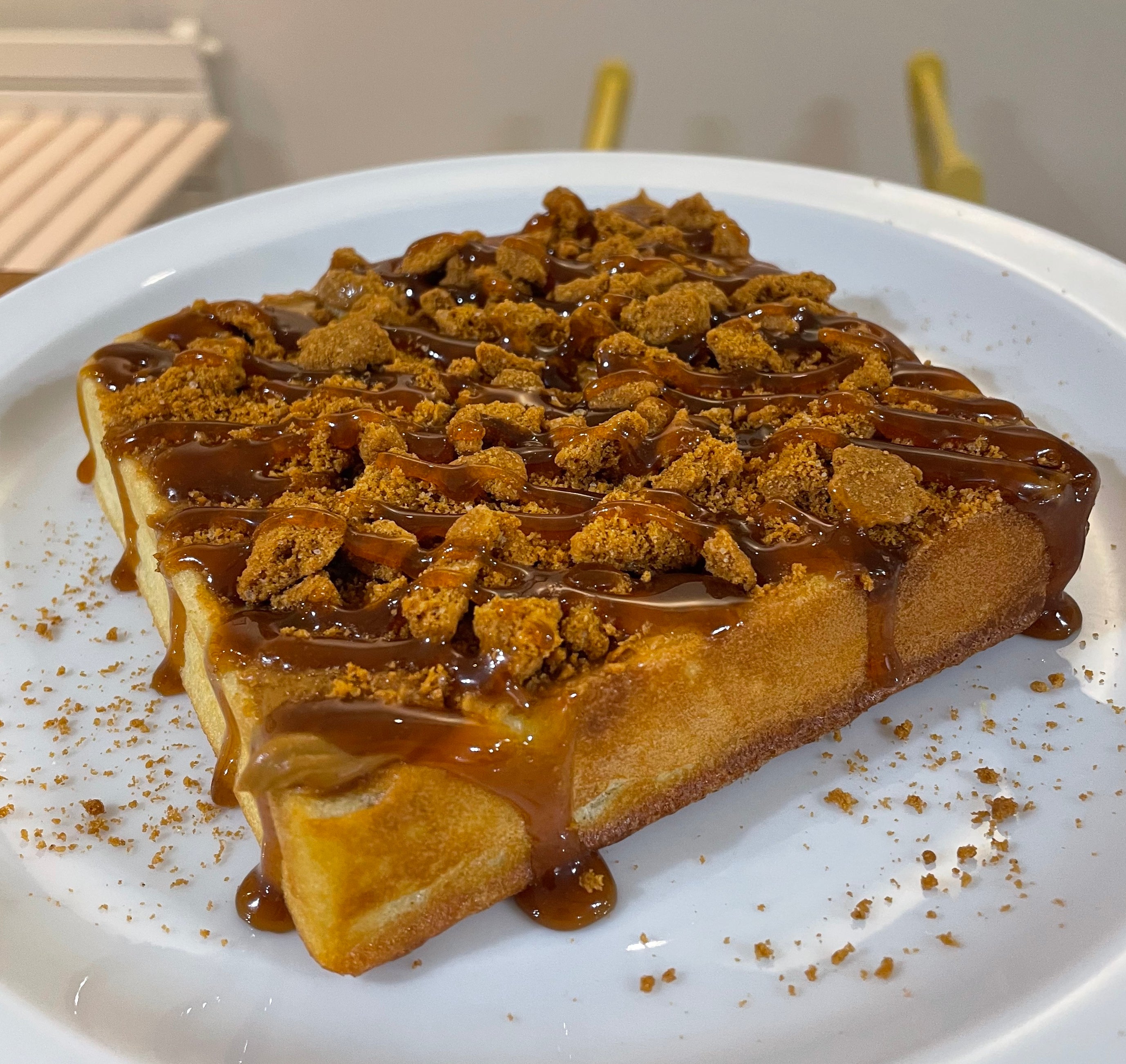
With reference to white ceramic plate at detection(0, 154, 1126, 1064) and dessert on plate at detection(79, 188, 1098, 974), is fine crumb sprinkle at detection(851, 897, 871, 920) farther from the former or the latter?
dessert on plate at detection(79, 188, 1098, 974)

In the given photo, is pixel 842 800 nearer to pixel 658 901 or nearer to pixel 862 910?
pixel 862 910

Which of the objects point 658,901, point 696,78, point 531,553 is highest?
point 531,553

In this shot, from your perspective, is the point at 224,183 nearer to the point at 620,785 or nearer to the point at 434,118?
the point at 434,118

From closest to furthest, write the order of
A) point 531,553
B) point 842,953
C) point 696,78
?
1. point 842,953
2. point 531,553
3. point 696,78

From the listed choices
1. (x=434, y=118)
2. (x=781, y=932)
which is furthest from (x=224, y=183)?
(x=781, y=932)

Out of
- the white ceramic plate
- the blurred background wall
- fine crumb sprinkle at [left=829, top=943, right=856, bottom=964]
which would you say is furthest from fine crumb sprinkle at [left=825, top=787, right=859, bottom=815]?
the blurred background wall

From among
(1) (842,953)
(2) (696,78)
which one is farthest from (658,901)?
(2) (696,78)
